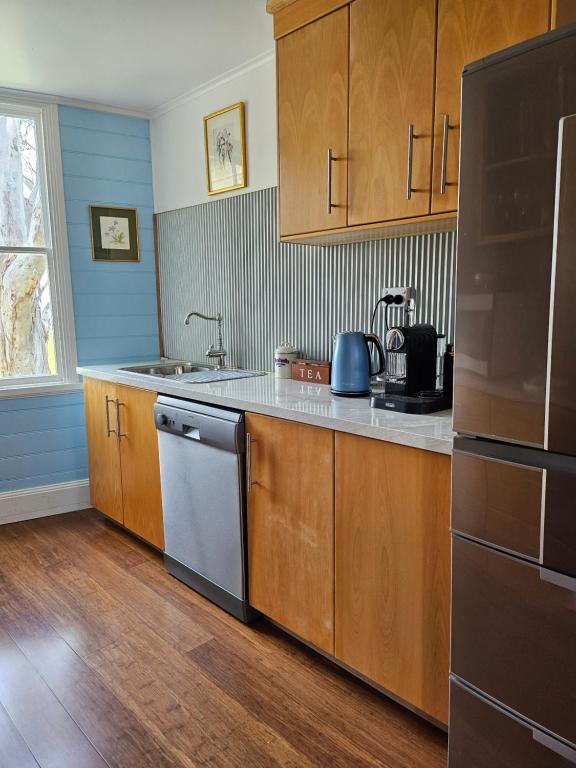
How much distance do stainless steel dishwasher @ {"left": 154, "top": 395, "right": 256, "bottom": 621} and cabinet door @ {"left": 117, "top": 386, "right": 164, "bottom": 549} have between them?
14cm

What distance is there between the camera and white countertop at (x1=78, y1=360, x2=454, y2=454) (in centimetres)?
152

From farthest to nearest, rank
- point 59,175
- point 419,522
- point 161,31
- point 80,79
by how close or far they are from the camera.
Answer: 1. point 59,175
2. point 80,79
3. point 161,31
4. point 419,522

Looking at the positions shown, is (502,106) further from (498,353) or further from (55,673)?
(55,673)

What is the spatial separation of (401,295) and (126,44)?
172 cm

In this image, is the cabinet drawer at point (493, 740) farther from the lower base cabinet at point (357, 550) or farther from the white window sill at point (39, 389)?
the white window sill at point (39, 389)

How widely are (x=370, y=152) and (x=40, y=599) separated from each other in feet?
7.43

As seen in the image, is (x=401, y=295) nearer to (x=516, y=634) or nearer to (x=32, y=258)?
(x=516, y=634)

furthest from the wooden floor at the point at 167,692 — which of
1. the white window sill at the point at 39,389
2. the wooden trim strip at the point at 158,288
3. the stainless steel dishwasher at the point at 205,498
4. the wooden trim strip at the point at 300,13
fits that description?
the wooden trim strip at the point at 300,13

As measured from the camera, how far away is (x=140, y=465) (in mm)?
2826

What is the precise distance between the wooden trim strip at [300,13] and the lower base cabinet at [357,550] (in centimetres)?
143

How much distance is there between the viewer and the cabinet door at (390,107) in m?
1.67

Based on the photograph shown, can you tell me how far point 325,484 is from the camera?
70.9 inches

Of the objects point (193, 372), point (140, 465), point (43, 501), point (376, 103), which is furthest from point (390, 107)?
point (43, 501)

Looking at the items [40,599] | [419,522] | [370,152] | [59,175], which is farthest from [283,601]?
[59,175]
